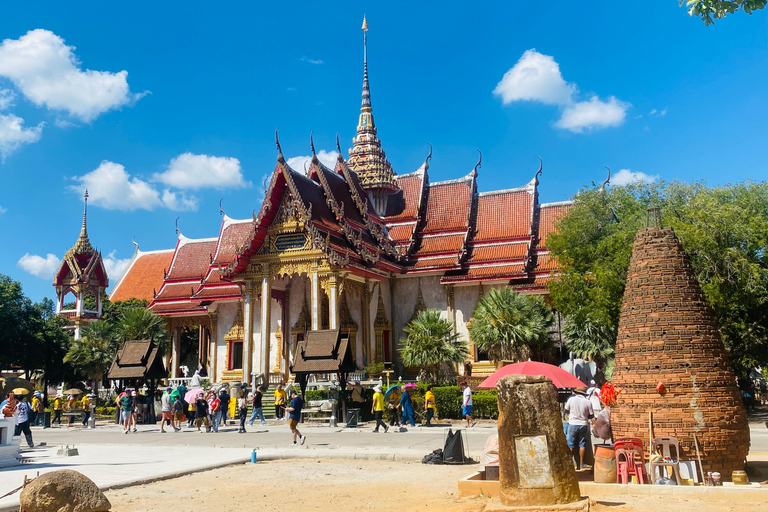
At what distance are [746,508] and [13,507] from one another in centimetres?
819

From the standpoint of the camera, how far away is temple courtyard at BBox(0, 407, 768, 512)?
8000 mm

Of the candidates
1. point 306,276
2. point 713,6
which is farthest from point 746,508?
point 306,276

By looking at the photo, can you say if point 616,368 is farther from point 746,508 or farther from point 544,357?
point 544,357

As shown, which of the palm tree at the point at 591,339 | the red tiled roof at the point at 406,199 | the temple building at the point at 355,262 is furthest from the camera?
the red tiled roof at the point at 406,199

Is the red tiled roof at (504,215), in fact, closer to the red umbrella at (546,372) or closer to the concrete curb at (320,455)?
the red umbrella at (546,372)

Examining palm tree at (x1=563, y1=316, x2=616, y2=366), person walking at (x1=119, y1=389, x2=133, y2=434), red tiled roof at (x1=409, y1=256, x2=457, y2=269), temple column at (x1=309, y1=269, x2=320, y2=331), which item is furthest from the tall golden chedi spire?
person walking at (x1=119, y1=389, x2=133, y2=434)

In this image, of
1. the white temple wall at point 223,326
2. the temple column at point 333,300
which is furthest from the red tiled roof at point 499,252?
the white temple wall at point 223,326

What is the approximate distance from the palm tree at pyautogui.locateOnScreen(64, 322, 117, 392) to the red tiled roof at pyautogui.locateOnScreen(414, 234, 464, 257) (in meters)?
14.9

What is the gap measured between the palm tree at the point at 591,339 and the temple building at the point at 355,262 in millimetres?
3078

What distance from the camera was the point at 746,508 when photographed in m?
7.05

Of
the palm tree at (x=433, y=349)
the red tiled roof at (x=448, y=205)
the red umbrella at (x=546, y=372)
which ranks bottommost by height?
the red umbrella at (x=546, y=372)

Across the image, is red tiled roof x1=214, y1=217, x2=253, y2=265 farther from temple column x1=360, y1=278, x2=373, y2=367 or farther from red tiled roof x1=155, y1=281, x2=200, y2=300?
temple column x1=360, y1=278, x2=373, y2=367

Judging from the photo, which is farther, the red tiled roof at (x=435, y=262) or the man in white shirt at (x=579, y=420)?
the red tiled roof at (x=435, y=262)

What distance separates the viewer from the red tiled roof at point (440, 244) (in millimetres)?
32056
